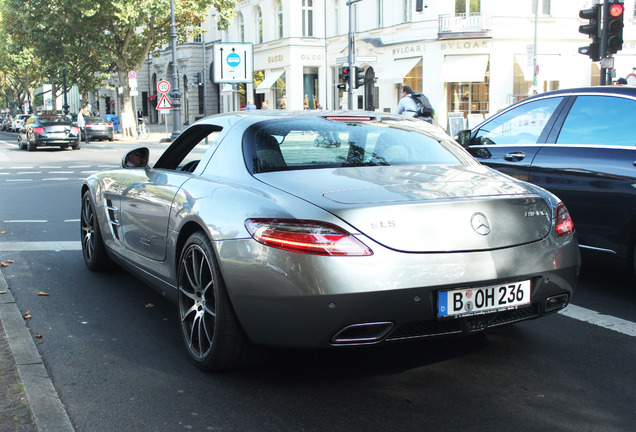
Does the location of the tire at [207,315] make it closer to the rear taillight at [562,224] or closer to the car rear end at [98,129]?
the rear taillight at [562,224]

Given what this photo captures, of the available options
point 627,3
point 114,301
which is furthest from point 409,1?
point 114,301

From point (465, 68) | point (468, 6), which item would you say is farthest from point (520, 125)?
point (468, 6)

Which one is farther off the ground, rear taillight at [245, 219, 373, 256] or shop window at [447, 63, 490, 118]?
shop window at [447, 63, 490, 118]

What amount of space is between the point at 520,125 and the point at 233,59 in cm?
1582

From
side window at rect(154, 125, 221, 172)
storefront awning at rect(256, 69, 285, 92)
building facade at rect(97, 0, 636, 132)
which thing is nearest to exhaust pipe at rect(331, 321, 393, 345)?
side window at rect(154, 125, 221, 172)

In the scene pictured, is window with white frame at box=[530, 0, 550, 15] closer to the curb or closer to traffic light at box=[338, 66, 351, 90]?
traffic light at box=[338, 66, 351, 90]

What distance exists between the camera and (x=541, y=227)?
12.0ft

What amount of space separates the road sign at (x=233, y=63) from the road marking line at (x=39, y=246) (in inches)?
535

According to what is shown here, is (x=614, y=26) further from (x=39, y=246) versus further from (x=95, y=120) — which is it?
(x=95, y=120)

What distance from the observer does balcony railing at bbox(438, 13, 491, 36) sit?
34.8 m

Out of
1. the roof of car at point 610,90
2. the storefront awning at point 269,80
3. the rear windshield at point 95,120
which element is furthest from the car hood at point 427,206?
the storefront awning at point 269,80

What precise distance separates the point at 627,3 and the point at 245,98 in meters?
26.0

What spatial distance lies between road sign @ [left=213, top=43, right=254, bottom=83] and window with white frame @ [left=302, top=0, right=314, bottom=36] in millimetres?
25043

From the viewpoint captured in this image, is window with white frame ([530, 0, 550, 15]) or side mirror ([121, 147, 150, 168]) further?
window with white frame ([530, 0, 550, 15])
